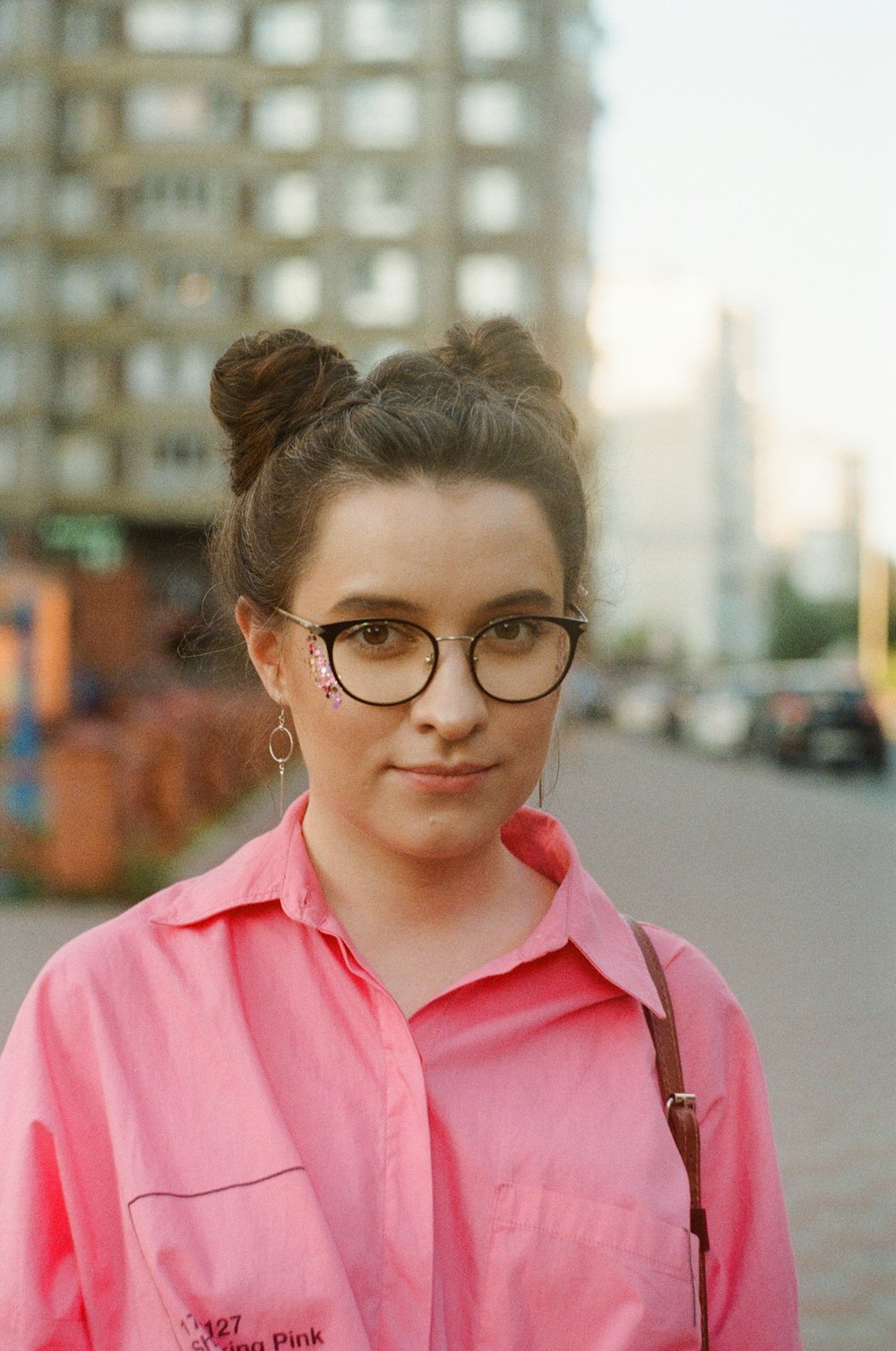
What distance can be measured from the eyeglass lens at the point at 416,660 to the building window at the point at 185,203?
49.8m

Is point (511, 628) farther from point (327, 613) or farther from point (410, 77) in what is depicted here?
point (410, 77)

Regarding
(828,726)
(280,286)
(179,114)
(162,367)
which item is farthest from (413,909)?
(162,367)

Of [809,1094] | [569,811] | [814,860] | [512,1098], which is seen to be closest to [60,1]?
[569,811]

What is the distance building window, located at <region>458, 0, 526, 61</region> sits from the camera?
1969 inches

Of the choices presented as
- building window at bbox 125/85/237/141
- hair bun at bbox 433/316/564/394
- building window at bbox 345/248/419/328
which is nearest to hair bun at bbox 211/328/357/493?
hair bun at bbox 433/316/564/394

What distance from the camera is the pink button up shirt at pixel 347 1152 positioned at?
4.88ft

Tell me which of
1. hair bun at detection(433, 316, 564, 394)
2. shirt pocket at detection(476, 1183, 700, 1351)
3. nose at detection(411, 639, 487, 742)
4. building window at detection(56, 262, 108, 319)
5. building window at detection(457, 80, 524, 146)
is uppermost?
building window at detection(457, 80, 524, 146)

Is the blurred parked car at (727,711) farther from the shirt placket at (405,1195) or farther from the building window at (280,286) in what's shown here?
the shirt placket at (405,1195)

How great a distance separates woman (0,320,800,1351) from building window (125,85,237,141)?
47439mm

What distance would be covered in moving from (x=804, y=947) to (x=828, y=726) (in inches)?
610

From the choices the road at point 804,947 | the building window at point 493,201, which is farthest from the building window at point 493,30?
the road at point 804,947

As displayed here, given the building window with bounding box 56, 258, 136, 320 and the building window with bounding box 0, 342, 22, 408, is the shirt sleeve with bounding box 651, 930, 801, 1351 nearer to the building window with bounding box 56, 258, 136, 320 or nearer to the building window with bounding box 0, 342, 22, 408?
the building window with bounding box 56, 258, 136, 320

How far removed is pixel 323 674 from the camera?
165 centimetres

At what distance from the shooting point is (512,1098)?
1.61 m
